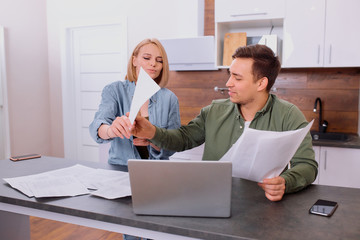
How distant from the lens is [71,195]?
114cm

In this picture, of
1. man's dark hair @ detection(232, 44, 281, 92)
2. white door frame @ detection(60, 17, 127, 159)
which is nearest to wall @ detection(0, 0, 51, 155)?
white door frame @ detection(60, 17, 127, 159)

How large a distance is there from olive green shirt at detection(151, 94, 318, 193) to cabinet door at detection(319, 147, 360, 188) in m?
1.40

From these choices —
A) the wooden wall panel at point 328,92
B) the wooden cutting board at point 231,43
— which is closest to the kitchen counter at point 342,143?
the wooden wall panel at point 328,92

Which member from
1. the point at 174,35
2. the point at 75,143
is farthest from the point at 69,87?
the point at 174,35

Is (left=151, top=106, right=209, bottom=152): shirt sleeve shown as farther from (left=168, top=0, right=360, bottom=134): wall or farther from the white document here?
(left=168, top=0, right=360, bottom=134): wall

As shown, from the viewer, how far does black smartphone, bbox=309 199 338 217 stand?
972 millimetres

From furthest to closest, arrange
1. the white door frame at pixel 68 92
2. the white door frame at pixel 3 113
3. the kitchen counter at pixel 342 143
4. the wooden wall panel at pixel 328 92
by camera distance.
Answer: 1. the white door frame at pixel 68 92
2. the white door frame at pixel 3 113
3. the wooden wall panel at pixel 328 92
4. the kitchen counter at pixel 342 143

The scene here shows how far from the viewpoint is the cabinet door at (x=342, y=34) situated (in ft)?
8.81

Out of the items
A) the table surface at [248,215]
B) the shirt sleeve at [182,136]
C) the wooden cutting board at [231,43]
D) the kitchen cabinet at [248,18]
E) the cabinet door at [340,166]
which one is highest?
the kitchen cabinet at [248,18]

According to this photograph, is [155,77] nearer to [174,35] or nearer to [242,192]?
[242,192]

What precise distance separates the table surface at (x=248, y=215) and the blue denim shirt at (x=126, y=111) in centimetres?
54

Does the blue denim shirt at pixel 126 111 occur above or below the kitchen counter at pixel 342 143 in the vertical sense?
above

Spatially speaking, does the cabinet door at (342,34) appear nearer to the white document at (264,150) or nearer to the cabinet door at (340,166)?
the cabinet door at (340,166)

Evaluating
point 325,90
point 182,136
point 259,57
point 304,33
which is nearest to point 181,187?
point 182,136
